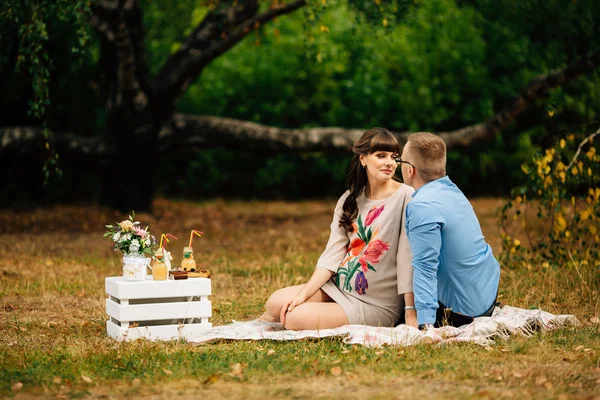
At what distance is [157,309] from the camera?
17.2ft

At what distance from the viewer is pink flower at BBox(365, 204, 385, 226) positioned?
5238 millimetres

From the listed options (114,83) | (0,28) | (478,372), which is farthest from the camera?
(114,83)

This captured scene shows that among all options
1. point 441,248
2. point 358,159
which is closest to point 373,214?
point 358,159

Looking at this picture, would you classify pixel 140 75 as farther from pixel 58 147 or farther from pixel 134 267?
pixel 134 267

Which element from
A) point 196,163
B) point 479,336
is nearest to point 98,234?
point 196,163

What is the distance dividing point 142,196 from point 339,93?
16.2ft

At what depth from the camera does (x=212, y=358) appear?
4.68m

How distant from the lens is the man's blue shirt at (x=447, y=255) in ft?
16.0

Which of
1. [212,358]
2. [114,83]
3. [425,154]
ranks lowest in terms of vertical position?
[212,358]

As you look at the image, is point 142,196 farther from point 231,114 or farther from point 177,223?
point 231,114

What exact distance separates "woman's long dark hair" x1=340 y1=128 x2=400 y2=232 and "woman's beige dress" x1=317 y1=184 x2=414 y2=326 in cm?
6

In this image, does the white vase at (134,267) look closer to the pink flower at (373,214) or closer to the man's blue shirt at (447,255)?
the pink flower at (373,214)

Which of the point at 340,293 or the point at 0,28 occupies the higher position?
the point at 0,28

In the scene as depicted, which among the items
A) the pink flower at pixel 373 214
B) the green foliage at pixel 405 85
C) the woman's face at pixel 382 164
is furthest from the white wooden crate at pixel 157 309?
the green foliage at pixel 405 85
